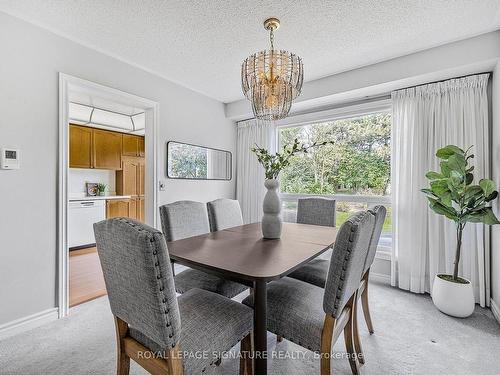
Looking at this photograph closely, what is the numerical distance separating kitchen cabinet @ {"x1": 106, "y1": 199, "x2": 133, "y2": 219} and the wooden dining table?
11.8 ft

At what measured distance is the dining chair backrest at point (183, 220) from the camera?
6.58 ft

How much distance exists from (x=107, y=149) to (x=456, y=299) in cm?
560

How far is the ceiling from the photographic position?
180 centimetres

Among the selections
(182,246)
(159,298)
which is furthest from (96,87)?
(159,298)

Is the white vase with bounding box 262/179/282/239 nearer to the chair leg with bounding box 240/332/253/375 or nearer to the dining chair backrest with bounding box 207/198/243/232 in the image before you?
the dining chair backrest with bounding box 207/198/243/232

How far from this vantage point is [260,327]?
1201 mm

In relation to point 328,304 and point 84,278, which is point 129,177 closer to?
point 84,278

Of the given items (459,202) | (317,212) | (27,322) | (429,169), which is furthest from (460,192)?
(27,322)

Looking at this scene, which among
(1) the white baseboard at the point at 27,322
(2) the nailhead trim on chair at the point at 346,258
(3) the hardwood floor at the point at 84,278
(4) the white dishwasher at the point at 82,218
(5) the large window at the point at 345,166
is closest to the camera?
(2) the nailhead trim on chair at the point at 346,258

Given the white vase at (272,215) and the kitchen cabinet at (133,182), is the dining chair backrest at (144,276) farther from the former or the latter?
the kitchen cabinet at (133,182)

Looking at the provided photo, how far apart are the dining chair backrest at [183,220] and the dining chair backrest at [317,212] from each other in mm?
1121

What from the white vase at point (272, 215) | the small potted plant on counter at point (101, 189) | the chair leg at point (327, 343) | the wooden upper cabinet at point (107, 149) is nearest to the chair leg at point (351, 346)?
Result: the chair leg at point (327, 343)

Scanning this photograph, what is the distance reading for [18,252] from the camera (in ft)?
6.39

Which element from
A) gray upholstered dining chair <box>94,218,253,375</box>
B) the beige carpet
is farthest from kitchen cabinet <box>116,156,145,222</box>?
gray upholstered dining chair <box>94,218,253,375</box>
